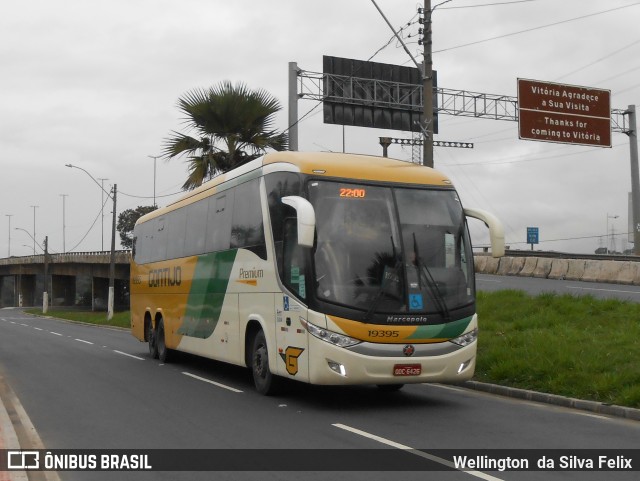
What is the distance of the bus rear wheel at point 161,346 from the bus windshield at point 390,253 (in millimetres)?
9234

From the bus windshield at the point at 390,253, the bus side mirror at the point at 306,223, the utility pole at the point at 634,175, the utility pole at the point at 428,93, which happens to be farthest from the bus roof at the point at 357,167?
the utility pole at the point at 634,175

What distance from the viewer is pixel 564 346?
14094mm

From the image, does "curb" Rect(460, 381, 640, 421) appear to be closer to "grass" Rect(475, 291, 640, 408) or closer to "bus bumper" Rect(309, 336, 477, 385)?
"grass" Rect(475, 291, 640, 408)

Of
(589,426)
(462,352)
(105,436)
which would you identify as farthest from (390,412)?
(105,436)

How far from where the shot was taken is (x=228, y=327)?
14516mm

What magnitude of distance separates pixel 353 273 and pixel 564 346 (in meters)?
4.93

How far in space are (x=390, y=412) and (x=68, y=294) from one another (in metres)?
105

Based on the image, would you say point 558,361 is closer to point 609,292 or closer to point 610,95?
point 609,292

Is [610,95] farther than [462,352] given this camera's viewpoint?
Yes

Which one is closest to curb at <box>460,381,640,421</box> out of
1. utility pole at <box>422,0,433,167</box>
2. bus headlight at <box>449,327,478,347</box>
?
bus headlight at <box>449,327,478,347</box>

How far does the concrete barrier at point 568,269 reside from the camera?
31.4 meters

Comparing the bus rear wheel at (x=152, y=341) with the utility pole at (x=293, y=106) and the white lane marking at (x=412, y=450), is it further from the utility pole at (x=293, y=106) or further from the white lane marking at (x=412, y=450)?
the white lane marking at (x=412, y=450)

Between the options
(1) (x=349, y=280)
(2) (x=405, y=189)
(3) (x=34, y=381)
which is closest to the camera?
(1) (x=349, y=280)

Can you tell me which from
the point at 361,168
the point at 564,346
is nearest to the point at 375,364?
the point at 361,168
